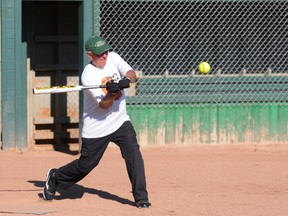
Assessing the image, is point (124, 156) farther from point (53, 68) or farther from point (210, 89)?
point (53, 68)

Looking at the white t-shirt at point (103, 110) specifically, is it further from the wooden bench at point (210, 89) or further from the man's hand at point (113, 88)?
the wooden bench at point (210, 89)

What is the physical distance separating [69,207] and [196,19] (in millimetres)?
5437

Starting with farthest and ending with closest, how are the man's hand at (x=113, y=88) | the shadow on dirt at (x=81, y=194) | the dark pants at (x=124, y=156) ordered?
the shadow on dirt at (x=81, y=194)
the dark pants at (x=124, y=156)
the man's hand at (x=113, y=88)

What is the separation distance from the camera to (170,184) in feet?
31.6

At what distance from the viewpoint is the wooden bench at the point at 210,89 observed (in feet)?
40.9

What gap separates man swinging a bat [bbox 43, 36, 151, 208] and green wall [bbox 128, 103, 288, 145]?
4.04 meters

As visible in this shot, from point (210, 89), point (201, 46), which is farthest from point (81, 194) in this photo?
point (201, 46)

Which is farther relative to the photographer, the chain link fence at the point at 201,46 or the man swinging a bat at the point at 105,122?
the chain link fence at the point at 201,46

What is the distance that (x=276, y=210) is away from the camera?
8.08 m

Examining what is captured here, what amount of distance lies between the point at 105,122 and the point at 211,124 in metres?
4.56

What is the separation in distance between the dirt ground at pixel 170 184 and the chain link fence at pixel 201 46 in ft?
2.95

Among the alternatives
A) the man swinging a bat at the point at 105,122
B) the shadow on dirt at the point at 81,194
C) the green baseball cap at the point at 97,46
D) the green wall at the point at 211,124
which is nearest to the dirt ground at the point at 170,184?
the shadow on dirt at the point at 81,194

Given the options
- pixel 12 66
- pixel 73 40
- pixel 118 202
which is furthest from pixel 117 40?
pixel 118 202

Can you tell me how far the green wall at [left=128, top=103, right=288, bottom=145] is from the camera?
1232cm
